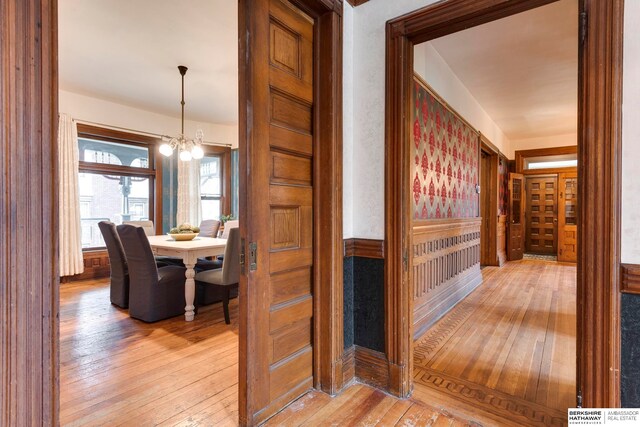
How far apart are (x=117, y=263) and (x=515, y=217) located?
7950 mm

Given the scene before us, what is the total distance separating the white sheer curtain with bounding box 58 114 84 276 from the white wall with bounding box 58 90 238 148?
242mm

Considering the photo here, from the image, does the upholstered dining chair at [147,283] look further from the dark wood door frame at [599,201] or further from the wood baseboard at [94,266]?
the dark wood door frame at [599,201]

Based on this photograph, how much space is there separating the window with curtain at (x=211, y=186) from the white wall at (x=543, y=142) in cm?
671

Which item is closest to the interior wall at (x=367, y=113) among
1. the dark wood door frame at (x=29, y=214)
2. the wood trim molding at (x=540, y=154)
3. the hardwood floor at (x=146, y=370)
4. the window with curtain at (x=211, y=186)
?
the hardwood floor at (x=146, y=370)

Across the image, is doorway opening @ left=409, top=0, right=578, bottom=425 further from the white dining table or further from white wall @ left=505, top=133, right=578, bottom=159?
the white dining table

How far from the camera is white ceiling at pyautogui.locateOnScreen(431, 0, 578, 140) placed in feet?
9.68

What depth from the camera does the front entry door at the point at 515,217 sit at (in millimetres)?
7207

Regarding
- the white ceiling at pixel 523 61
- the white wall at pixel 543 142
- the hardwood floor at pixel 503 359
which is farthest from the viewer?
the white wall at pixel 543 142

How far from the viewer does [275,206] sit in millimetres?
1787

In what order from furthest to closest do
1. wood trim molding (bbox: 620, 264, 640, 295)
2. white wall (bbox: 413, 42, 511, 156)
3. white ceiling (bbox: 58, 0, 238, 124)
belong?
Answer: white wall (bbox: 413, 42, 511, 156), white ceiling (bbox: 58, 0, 238, 124), wood trim molding (bbox: 620, 264, 640, 295)

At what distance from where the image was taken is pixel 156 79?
167 inches

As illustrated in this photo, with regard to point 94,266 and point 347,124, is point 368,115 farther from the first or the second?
point 94,266

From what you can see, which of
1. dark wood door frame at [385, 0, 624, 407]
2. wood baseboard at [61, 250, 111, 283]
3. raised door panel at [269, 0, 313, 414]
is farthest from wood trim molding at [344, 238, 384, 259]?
wood baseboard at [61, 250, 111, 283]

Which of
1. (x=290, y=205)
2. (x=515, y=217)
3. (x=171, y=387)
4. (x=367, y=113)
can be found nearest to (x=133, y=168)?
(x=171, y=387)
